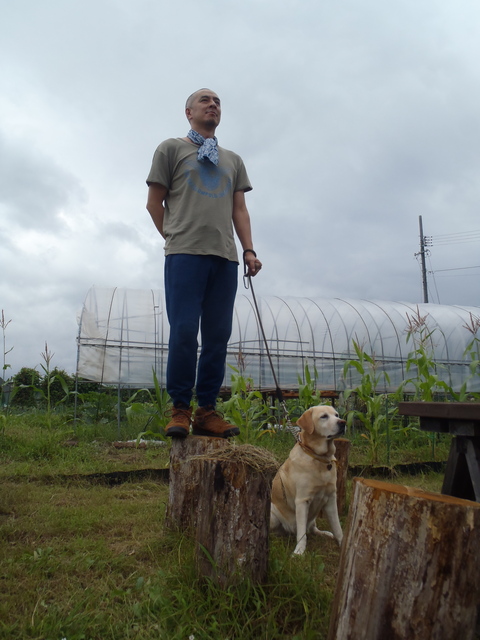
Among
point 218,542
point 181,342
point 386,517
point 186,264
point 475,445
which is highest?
point 186,264

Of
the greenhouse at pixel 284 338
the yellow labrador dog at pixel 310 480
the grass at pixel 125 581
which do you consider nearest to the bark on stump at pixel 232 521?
the grass at pixel 125 581

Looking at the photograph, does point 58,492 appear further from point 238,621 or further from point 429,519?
point 429,519

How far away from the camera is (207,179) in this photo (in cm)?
312

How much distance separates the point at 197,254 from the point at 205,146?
72 centimetres

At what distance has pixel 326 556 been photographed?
2.56m

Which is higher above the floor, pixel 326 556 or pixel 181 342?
pixel 181 342

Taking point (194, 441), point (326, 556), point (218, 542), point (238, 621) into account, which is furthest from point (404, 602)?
point (194, 441)

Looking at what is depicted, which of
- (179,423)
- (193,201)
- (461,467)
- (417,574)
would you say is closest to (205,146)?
(193,201)

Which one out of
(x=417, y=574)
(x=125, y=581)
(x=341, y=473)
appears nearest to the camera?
(x=417, y=574)

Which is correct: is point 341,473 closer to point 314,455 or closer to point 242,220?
point 314,455

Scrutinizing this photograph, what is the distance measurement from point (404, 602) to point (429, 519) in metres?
0.24

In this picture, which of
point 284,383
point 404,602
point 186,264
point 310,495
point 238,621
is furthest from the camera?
point 284,383

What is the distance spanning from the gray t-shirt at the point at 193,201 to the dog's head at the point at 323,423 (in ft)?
3.49

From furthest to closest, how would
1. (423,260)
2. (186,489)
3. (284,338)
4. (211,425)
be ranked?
(423,260) → (284,338) → (211,425) → (186,489)
